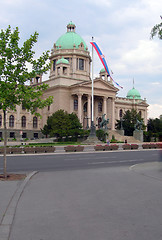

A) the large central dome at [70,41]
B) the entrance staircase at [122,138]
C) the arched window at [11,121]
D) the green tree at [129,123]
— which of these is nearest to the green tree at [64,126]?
the entrance staircase at [122,138]

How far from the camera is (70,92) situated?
84.8 meters

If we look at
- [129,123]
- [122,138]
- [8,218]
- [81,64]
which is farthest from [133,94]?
[8,218]

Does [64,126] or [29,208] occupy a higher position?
[64,126]

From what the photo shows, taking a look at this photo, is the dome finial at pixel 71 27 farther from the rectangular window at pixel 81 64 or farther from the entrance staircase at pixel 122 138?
the entrance staircase at pixel 122 138

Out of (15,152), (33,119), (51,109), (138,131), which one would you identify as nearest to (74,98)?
(51,109)

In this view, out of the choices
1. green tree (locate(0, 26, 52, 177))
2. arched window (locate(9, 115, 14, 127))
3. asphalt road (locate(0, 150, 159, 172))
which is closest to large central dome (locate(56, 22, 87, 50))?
arched window (locate(9, 115, 14, 127))

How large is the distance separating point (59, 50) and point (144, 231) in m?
92.0

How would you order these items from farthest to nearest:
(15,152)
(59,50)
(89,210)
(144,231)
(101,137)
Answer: (59,50), (101,137), (15,152), (89,210), (144,231)

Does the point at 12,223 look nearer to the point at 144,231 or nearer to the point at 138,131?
the point at 144,231

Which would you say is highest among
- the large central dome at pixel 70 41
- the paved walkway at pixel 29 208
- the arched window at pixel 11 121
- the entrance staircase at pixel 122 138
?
the large central dome at pixel 70 41

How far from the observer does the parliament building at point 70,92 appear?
8306 cm

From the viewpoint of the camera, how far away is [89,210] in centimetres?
749

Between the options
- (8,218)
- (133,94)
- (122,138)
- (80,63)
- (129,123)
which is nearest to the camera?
(8,218)

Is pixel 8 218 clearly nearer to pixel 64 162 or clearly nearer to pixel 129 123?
pixel 64 162
